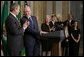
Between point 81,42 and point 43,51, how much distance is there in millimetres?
581

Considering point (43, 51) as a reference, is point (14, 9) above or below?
above

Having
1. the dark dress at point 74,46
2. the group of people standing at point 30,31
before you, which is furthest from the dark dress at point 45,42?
the dark dress at point 74,46

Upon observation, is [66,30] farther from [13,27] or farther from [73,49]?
[13,27]

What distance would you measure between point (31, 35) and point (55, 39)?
1.18 feet

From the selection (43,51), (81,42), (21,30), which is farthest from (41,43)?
(81,42)

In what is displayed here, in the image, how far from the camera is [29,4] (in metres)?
3.58

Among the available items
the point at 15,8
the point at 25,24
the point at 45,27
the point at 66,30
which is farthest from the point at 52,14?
the point at 15,8

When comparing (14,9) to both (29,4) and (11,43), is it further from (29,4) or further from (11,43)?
(11,43)

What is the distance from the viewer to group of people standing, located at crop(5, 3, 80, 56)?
353 cm

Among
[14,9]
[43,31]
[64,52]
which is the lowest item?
[64,52]

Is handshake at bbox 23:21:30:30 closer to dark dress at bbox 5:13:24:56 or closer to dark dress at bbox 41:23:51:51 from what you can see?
dark dress at bbox 5:13:24:56

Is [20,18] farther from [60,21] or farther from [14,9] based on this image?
[60,21]

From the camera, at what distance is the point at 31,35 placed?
3.60 metres

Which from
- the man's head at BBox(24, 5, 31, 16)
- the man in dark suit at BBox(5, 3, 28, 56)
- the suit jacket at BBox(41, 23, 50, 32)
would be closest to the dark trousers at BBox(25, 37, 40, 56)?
the man in dark suit at BBox(5, 3, 28, 56)
